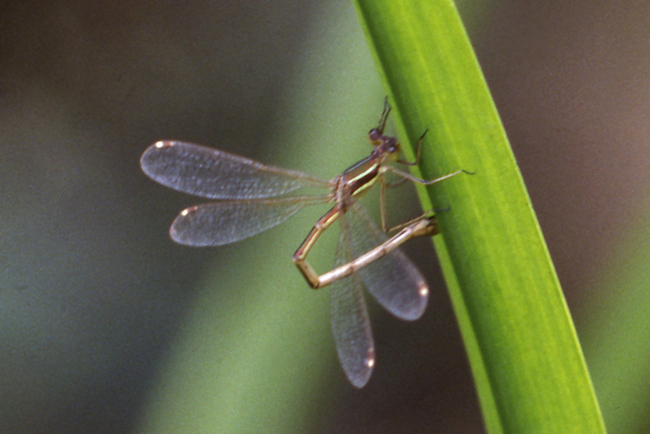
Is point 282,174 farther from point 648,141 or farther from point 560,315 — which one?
point 648,141

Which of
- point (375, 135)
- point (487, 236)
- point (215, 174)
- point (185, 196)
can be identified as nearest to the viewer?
point (487, 236)

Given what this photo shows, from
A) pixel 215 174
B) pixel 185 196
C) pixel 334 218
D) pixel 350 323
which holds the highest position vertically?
pixel 185 196

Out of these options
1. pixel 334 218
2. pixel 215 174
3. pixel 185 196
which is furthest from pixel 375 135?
pixel 185 196

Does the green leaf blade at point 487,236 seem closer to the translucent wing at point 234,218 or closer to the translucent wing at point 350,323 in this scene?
the translucent wing at point 350,323

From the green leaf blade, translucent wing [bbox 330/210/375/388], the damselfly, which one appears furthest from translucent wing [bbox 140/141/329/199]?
the green leaf blade

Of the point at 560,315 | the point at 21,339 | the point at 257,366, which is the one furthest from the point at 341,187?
the point at 21,339

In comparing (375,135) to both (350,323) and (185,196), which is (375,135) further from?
(185,196)

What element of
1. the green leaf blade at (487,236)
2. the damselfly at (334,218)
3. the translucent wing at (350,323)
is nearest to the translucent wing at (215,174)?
the damselfly at (334,218)
